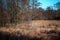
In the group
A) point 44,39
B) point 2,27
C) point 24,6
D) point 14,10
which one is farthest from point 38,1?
point 2,27

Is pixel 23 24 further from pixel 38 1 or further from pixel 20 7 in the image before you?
pixel 38 1

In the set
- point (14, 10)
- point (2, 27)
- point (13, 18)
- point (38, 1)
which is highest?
point (38, 1)

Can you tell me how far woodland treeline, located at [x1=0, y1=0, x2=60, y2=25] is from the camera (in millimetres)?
2299

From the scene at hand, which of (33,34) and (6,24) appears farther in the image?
(6,24)

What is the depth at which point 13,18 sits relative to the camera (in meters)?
2.51

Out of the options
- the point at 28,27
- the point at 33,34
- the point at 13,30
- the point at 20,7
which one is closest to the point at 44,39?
the point at 33,34

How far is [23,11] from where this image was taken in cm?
245

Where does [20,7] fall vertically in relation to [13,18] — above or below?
above

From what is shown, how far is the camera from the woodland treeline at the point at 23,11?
2299 millimetres

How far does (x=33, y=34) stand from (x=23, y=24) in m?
0.29

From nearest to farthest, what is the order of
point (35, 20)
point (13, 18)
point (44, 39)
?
1. point (44, 39)
2. point (35, 20)
3. point (13, 18)

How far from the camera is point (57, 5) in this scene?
226 centimetres

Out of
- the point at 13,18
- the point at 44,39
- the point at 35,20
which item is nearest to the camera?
the point at 44,39

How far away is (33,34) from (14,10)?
0.64 metres
